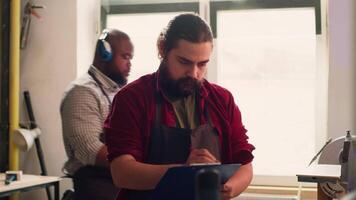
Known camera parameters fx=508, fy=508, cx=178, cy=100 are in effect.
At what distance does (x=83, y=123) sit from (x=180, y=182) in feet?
3.15

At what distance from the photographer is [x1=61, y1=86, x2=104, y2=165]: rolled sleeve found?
2115mm

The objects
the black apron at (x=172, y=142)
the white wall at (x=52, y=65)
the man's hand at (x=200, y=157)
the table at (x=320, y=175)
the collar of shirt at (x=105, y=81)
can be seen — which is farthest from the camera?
the white wall at (x=52, y=65)

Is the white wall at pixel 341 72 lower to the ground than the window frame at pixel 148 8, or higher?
lower

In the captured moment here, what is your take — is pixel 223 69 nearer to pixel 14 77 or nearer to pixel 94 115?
pixel 14 77

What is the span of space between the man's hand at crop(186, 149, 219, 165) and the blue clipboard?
63 mm

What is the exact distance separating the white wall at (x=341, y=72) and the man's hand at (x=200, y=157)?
1.87 m

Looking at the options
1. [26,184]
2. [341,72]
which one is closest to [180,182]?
[26,184]

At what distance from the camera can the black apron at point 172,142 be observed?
146 cm

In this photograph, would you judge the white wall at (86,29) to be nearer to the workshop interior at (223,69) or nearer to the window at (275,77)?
the workshop interior at (223,69)

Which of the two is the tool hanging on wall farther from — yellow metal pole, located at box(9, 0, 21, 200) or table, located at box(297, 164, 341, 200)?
table, located at box(297, 164, 341, 200)

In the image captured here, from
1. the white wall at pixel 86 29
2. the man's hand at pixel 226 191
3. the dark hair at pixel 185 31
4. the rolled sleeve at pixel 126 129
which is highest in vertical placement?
the white wall at pixel 86 29

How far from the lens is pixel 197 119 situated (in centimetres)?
154

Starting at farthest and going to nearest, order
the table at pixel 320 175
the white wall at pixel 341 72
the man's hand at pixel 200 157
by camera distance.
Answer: the white wall at pixel 341 72 → the table at pixel 320 175 → the man's hand at pixel 200 157

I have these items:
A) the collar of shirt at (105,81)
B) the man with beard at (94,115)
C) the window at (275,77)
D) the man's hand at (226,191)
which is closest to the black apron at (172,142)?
the man's hand at (226,191)
